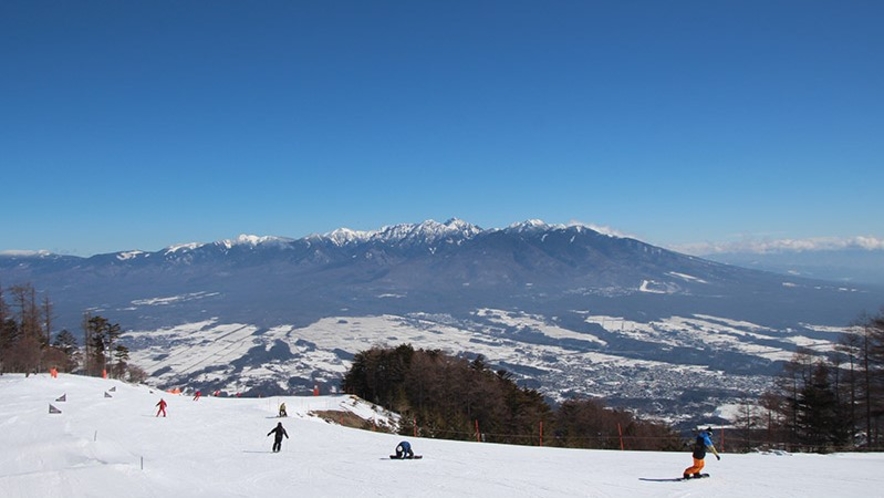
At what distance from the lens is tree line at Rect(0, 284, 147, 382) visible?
165 feet

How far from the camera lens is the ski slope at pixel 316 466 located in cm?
1469

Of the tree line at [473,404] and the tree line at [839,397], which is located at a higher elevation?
the tree line at [839,397]

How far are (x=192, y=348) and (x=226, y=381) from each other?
193 ft

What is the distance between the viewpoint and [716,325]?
19825 cm

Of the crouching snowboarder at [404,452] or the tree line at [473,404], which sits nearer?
the crouching snowboarder at [404,452]

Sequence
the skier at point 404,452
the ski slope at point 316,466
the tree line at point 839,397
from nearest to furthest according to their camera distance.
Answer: the ski slope at point 316,466
the skier at point 404,452
the tree line at point 839,397

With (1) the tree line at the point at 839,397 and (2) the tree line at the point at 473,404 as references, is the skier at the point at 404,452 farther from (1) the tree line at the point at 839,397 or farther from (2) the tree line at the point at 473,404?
(1) the tree line at the point at 839,397

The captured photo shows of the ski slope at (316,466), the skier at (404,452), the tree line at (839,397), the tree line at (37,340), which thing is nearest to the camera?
the ski slope at (316,466)

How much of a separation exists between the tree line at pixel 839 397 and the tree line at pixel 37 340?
5872 centimetres

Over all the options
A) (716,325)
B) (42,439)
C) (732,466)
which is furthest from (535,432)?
(716,325)

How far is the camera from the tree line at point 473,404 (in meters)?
42.5

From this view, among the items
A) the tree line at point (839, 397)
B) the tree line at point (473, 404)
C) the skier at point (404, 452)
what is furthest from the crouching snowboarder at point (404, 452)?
the tree line at point (839, 397)

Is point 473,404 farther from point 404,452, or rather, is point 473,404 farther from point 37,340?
point 37,340

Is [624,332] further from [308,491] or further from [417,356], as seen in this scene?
[308,491]
